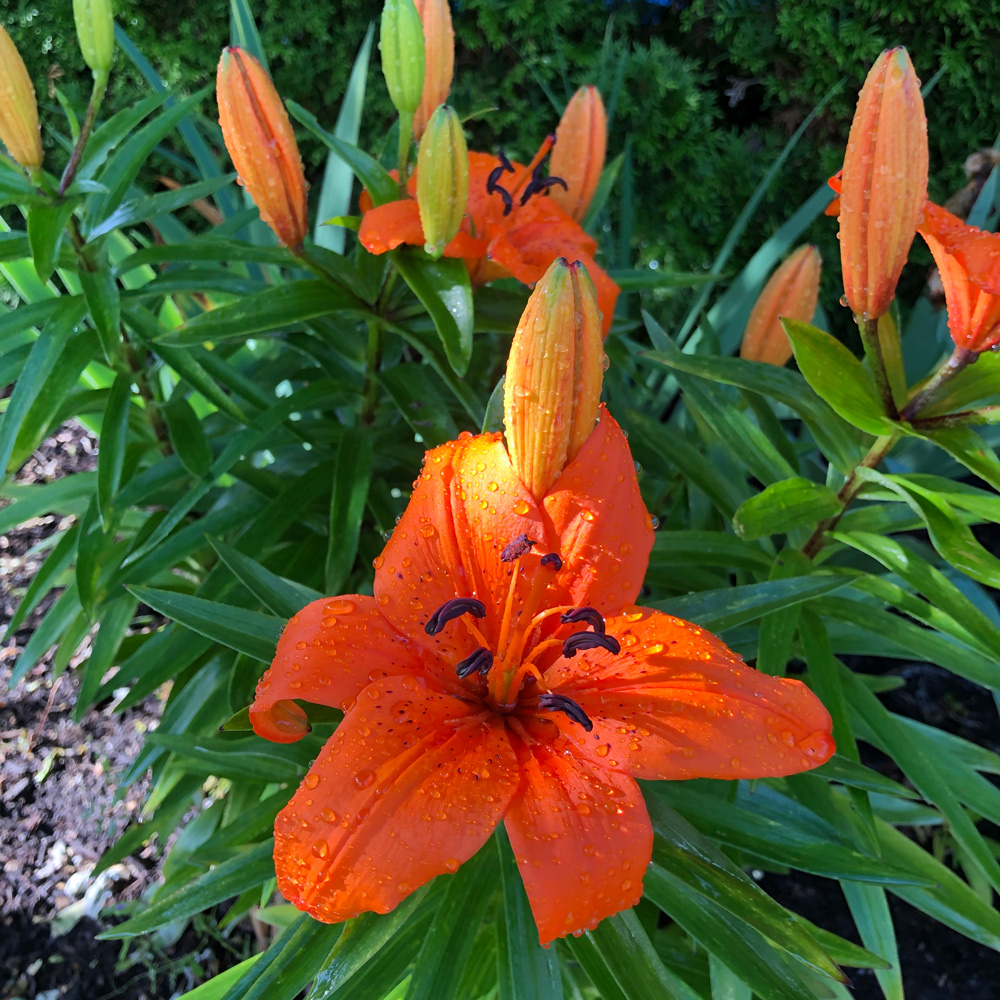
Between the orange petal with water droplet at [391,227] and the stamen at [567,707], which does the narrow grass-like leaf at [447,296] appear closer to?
the orange petal with water droplet at [391,227]

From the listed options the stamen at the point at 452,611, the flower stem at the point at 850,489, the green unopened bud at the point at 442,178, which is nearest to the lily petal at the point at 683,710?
the stamen at the point at 452,611

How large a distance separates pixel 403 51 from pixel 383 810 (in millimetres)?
766

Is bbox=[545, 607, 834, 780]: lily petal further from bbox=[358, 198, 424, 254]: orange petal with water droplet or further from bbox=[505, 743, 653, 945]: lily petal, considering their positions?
bbox=[358, 198, 424, 254]: orange petal with water droplet

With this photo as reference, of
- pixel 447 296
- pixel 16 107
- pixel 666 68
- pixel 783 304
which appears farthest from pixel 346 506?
pixel 666 68

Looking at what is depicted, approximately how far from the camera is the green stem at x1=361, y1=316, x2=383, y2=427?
3.61 feet

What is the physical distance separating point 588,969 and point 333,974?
25 centimetres

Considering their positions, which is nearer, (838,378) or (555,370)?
(555,370)

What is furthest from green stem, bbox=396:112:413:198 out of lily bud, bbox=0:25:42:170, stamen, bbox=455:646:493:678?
stamen, bbox=455:646:493:678

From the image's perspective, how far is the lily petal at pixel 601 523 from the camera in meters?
0.63

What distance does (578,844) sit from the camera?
0.52m

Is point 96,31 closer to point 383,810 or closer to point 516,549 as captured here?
point 516,549

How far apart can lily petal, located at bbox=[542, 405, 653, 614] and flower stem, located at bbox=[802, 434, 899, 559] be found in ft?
1.09

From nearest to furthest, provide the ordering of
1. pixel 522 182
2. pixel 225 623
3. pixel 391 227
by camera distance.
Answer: pixel 225 623 → pixel 391 227 → pixel 522 182

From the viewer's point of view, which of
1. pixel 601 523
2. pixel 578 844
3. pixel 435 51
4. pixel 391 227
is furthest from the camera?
pixel 435 51
